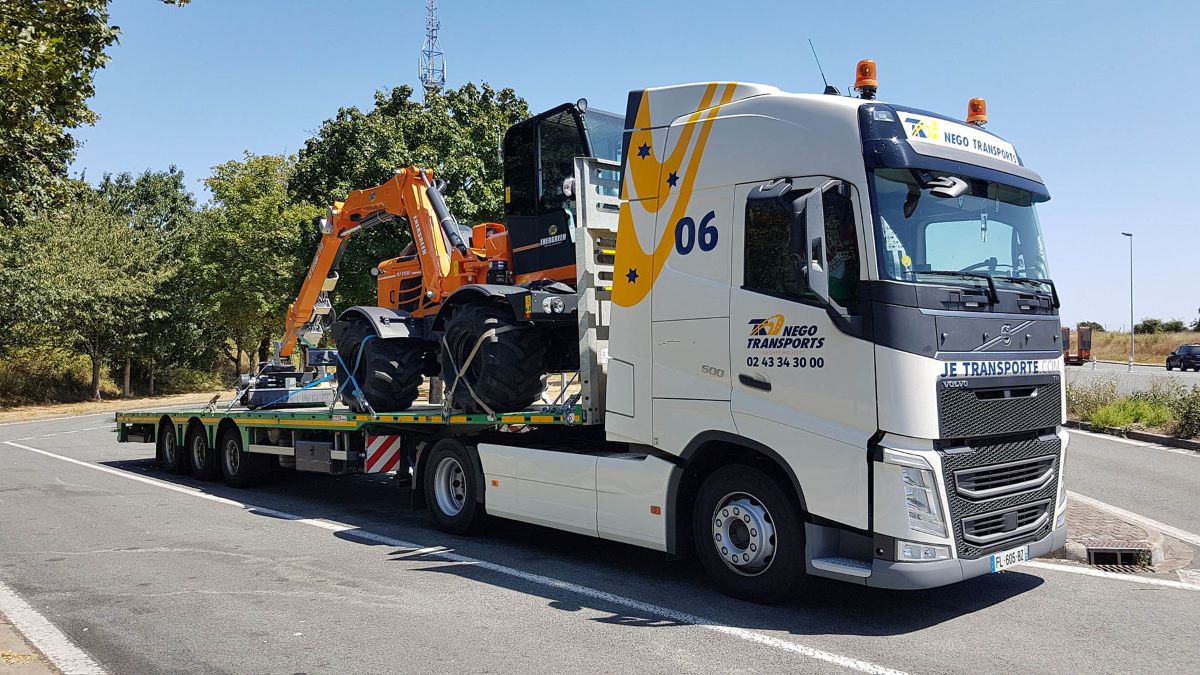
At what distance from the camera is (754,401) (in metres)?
6.16

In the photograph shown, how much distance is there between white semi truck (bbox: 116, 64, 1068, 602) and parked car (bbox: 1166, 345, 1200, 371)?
51.6m

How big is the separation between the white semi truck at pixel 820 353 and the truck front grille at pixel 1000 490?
0.02 meters

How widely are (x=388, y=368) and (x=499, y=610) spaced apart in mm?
4512

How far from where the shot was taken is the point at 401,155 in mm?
26125

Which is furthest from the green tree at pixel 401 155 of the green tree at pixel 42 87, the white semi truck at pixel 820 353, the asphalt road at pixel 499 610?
the white semi truck at pixel 820 353

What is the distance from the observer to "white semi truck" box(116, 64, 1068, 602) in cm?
555

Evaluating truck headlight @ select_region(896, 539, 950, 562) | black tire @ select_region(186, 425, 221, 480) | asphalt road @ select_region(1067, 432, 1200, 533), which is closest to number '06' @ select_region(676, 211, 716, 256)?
truck headlight @ select_region(896, 539, 950, 562)

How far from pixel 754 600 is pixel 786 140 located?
10.4ft

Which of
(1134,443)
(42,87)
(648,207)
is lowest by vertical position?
(1134,443)

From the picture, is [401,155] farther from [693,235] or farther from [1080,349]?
[1080,349]

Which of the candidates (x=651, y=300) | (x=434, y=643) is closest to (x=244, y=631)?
(x=434, y=643)

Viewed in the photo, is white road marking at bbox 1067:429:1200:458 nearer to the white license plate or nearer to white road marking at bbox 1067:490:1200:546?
white road marking at bbox 1067:490:1200:546

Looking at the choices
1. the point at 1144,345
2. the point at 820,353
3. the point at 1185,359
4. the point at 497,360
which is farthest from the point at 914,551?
the point at 1144,345

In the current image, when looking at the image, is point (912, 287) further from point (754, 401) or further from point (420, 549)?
point (420, 549)
